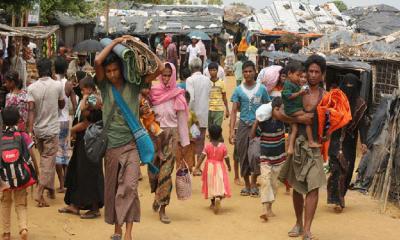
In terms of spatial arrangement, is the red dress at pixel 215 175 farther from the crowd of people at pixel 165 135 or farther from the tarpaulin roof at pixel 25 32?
the tarpaulin roof at pixel 25 32

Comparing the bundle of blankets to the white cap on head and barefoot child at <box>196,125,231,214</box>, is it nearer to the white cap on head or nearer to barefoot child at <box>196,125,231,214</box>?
the white cap on head

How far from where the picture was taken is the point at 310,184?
275 inches

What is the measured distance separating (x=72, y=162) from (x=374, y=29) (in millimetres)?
21103

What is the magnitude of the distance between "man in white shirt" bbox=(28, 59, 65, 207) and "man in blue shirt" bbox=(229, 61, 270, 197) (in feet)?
7.98

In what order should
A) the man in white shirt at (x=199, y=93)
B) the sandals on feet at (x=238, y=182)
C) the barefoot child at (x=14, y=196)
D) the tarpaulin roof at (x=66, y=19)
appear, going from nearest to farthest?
1. the barefoot child at (x=14, y=196)
2. the sandals on feet at (x=238, y=182)
3. the man in white shirt at (x=199, y=93)
4. the tarpaulin roof at (x=66, y=19)

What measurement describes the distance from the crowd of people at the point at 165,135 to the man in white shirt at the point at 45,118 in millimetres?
12

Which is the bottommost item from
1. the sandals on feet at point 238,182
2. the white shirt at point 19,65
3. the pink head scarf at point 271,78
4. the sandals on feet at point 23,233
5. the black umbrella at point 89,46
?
the sandals on feet at point 238,182

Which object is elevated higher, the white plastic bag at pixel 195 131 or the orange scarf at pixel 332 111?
the orange scarf at pixel 332 111

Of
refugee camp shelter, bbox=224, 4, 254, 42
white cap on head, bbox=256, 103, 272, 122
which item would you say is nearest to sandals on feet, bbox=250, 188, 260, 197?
white cap on head, bbox=256, 103, 272, 122

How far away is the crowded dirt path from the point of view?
24.6ft

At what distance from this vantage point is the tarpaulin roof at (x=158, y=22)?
35.2 m

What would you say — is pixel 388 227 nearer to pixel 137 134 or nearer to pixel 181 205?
pixel 181 205

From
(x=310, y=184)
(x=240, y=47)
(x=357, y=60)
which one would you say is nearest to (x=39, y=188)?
(x=310, y=184)

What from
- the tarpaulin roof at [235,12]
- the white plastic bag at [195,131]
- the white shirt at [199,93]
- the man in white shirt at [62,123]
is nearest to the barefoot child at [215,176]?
the man in white shirt at [62,123]
